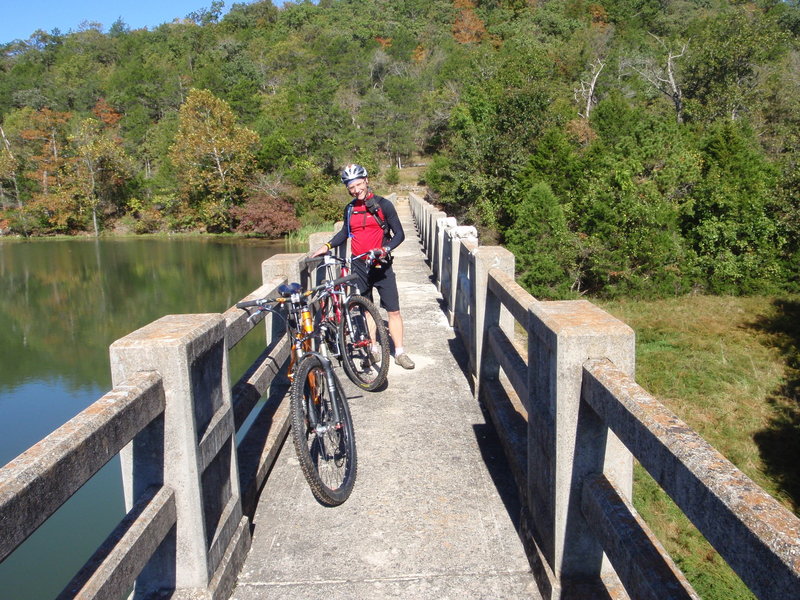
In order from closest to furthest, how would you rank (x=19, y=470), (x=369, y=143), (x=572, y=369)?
(x=19, y=470)
(x=572, y=369)
(x=369, y=143)

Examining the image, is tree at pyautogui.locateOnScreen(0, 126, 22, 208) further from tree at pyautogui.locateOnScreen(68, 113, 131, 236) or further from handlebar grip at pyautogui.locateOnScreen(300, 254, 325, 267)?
handlebar grip at pyautogui.locateOnScreen(300, 254, 325, 267)

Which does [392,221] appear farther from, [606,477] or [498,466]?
[606,477]

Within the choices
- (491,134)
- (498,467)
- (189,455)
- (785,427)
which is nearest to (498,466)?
(498,467)

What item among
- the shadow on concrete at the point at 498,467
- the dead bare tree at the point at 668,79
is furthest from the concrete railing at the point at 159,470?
the dead bare tree at the point at 668,79

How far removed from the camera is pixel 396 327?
6320 millimetres

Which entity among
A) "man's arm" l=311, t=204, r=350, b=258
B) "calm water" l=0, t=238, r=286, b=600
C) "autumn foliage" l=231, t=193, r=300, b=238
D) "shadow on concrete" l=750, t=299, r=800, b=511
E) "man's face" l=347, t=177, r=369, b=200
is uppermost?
"man's face" l=347, t=177, r=369, b=200

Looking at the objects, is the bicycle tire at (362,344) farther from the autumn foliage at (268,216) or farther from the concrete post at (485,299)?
the autumn foliage at (268,216)

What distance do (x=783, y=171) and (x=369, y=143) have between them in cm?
3702

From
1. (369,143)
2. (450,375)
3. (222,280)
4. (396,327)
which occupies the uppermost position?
(369,143)

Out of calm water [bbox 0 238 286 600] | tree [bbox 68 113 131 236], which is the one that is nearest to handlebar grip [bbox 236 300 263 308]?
calm water [bbox 0 238 286 600]

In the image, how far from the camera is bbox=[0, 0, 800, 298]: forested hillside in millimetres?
22172

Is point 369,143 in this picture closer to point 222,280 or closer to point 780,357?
point 222,280

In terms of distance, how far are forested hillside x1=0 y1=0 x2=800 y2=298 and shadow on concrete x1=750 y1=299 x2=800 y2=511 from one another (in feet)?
25.2

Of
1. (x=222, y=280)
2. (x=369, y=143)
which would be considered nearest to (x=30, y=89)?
(x=369, y=143)
